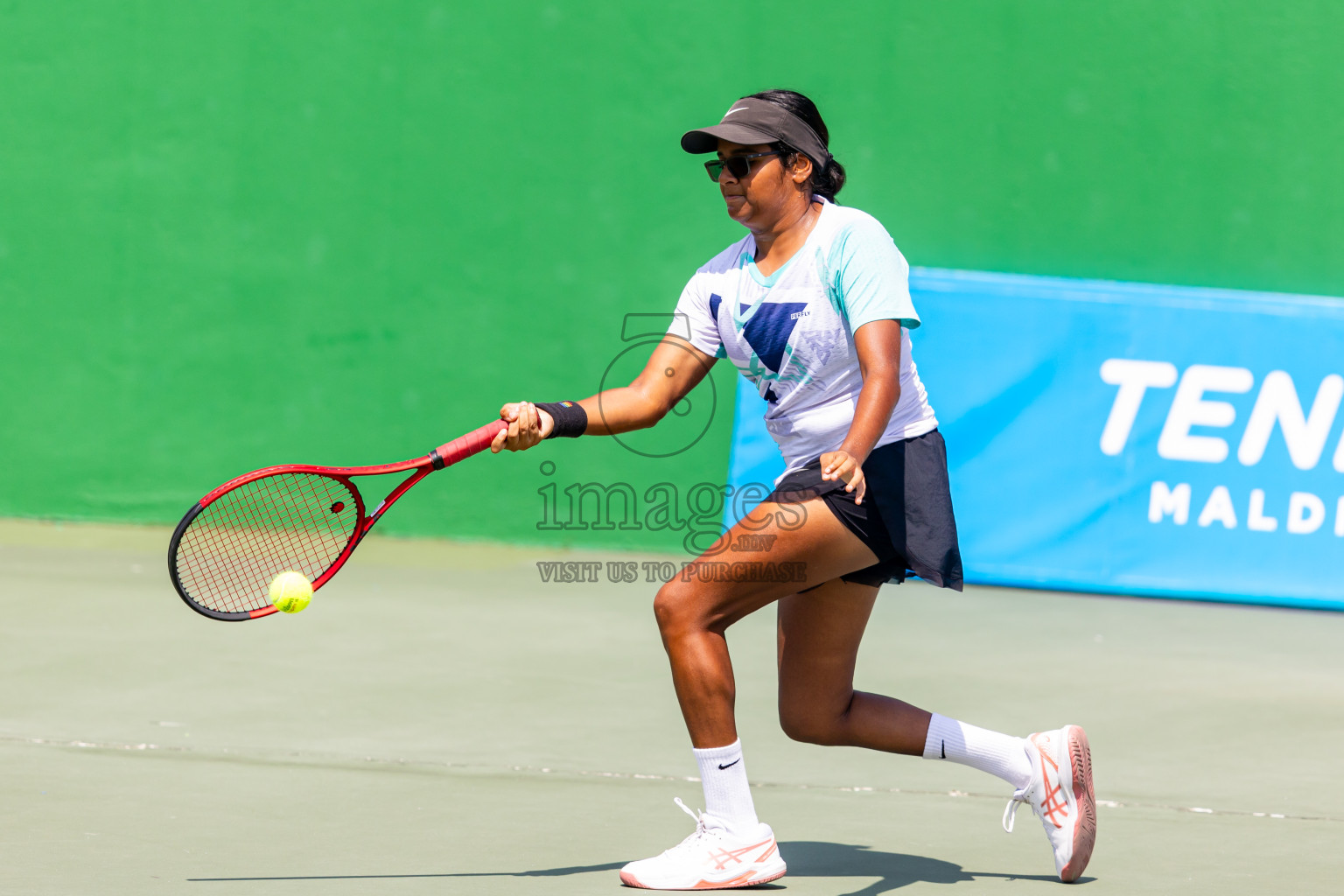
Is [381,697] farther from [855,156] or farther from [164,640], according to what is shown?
[855,156]

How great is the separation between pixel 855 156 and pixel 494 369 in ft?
6.48

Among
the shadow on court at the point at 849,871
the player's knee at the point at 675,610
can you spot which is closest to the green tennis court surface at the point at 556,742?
the shadow on court at the point at 849,871

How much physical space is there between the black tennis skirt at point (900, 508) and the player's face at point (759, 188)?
1.72ft

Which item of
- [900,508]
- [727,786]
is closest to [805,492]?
[900,508]

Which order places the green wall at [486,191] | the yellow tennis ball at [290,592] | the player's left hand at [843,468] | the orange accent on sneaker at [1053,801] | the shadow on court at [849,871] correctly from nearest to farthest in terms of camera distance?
the player's left hand at [843,468], the shadow on court at [849,871], the orange accent on sneaker at [1053,801], the yellow tennis ball at [290,592], the green wall at [486,191]

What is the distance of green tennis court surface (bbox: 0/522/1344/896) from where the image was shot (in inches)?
136

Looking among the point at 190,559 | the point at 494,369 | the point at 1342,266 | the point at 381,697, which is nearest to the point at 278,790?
the point at 381,697

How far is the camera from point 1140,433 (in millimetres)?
6902

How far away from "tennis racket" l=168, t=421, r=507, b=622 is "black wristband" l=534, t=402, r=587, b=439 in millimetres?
117

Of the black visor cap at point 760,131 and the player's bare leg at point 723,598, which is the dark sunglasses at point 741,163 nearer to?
the black visor cap at point 760,131

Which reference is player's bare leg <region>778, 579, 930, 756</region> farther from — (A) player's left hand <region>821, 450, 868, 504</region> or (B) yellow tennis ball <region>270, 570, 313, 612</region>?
Answer: (B) yellow tennis ball <region>270, 570, 313, 612</region>

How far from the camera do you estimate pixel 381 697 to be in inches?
192

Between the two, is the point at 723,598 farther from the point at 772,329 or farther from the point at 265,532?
the point at 265,532

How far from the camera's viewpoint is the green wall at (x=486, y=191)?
24.3 ft
